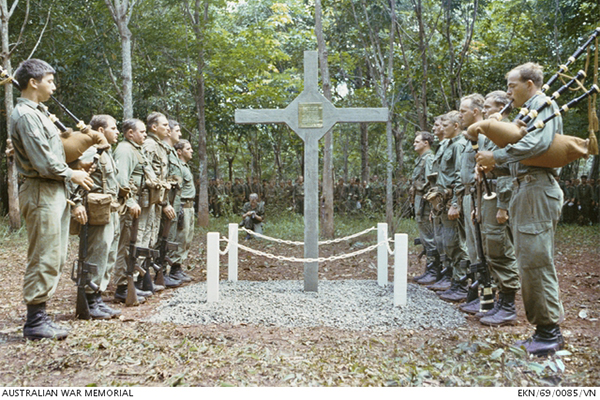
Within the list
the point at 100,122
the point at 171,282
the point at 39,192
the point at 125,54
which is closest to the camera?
the point at 39,192

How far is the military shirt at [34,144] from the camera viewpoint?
4.27 m

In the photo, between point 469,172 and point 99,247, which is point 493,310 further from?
point 99,247

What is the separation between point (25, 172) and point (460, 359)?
396cm

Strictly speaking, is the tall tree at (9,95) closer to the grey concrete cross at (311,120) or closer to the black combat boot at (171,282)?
the black combat boot at (171,282)

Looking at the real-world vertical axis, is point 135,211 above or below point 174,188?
below

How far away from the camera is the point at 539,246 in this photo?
407 centimetres

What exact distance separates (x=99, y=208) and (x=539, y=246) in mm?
4188

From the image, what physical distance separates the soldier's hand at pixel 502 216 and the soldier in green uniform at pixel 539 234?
31.5 inches

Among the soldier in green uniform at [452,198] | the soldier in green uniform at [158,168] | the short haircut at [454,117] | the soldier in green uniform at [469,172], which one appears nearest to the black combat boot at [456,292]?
the soldier in green uniform at [452,198]

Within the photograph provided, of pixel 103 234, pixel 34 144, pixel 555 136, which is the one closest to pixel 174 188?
pixel 103 234

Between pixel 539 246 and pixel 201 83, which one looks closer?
pixel 539 246

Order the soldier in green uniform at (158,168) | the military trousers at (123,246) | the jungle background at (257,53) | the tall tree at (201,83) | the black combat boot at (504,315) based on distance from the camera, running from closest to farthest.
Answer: the black combat boot at (504,315) < the military trousers at (123,246) < the soldier in green uniform at (158,168) < the jungle background at (257,53) < the tall tree at (201,83)

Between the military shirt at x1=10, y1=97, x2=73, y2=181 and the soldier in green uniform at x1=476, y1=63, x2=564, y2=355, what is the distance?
3.73 metres

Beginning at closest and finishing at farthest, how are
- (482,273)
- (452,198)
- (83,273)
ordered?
(83,273)
(482,273)
(452,198)
